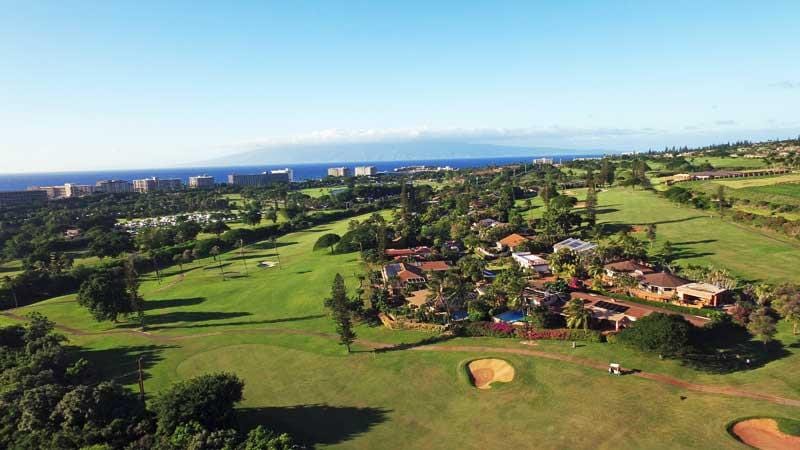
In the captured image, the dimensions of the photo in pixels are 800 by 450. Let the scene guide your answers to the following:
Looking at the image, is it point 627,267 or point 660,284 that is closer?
point 660,284

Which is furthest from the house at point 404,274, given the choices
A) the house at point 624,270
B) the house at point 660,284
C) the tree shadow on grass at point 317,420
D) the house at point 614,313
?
the tree shadow on grass at point 317,420

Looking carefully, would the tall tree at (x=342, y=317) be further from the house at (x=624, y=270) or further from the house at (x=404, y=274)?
the house at (x=624, y=270)

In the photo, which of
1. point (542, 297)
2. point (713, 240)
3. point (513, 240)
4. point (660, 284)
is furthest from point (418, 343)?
point (713, 240)

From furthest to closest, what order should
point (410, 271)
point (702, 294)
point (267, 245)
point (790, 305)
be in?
point (267, 245) → point (410, 271) → point (702, 294) → point (790, 305)

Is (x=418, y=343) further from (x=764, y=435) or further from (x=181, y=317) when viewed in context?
(x=181, y=317)

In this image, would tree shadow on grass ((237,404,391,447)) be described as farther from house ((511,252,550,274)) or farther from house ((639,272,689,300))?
house ((511,252,550,274))

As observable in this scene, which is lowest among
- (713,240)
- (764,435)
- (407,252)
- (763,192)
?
(764,435)

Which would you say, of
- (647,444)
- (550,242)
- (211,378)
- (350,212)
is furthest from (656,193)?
(211,378)
